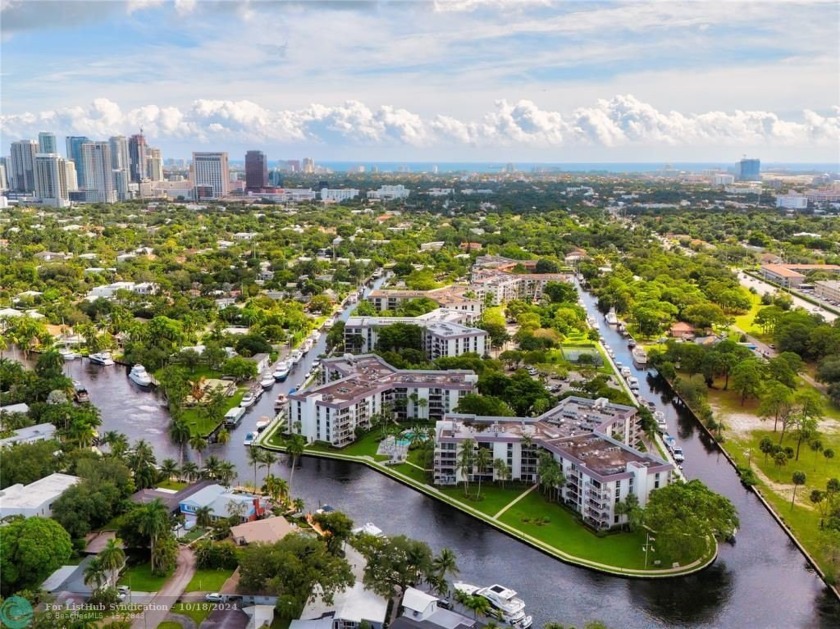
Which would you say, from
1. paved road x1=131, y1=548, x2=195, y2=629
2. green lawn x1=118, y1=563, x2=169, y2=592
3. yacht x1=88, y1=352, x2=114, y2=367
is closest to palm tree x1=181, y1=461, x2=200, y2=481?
paved road x1=131, y1=548, x2=195, y2=629

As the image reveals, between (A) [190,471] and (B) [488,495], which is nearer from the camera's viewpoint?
(A) [190,471]

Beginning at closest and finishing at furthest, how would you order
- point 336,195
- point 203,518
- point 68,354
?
point 203,518 → point 68,354 → point 336,195

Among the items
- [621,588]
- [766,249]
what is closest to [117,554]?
[621,588]

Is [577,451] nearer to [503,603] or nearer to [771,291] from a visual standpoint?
[503,603]

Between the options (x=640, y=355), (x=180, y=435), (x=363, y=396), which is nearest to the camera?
(x=180, y=435)

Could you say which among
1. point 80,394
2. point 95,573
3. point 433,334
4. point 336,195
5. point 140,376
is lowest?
point 80,394

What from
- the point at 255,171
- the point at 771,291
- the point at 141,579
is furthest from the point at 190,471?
the point at 255,171
